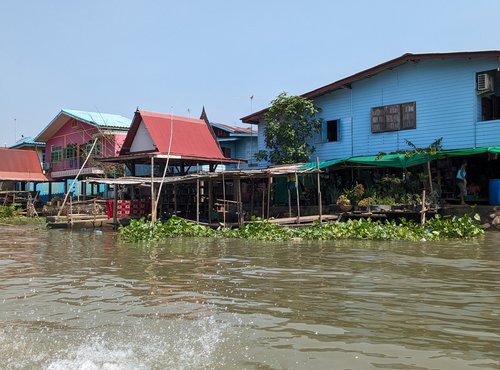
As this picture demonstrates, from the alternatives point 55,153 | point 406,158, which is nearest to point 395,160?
point 406,158

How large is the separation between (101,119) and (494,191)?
23.6 metres

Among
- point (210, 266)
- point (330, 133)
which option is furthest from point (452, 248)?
point (330, 133)

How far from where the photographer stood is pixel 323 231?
14.6 meters

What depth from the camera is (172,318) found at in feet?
17.9

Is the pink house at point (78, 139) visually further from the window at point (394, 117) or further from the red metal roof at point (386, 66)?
the window at point (394, 117)

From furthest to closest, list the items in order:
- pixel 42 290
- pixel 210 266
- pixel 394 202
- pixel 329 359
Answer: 1. pixel 394 202
2. pixel 210 266
3. pixel 42 290
4. pixel 329 359

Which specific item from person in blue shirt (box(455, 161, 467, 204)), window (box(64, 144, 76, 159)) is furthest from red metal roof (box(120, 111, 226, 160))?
person in blue shirt (box(455, 161, 467, 204))

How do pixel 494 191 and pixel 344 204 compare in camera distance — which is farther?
pixel 344 204

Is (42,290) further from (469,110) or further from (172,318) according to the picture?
(469,110)

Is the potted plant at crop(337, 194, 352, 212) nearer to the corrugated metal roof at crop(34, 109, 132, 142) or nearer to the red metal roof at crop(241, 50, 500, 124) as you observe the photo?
the red metal roof at crop(241, 50, 500, 124)

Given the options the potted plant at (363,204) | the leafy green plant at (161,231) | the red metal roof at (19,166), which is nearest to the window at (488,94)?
the potted plant at (363,204)

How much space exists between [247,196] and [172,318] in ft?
61.4

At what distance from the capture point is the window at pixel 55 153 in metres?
34.7

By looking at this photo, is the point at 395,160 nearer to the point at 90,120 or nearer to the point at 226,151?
the point at 226,151
